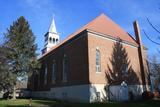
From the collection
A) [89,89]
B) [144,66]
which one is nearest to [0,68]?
[89,89]

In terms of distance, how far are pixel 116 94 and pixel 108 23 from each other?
13229mm

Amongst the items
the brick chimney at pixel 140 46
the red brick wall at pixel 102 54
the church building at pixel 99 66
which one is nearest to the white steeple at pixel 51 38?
the church building at pixel 99 66

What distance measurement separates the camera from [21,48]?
37594mm

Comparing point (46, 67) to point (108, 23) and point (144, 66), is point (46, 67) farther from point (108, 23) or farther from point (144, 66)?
point (144, 66)

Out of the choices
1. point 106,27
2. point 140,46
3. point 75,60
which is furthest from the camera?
point 140,46

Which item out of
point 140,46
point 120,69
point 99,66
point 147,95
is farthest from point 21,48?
point 147,95

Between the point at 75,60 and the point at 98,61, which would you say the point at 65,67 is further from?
the point at 98,61

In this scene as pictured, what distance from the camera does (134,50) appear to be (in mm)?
34500

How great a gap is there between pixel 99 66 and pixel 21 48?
687 inches

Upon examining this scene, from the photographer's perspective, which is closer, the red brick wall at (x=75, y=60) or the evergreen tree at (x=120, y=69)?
the red brick wall at (x=75, y=60)

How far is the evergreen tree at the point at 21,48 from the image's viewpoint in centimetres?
3628

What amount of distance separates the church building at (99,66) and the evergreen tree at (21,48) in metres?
4.38

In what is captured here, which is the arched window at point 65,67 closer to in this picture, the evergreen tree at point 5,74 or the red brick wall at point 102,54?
the red brick wall at point 102,54

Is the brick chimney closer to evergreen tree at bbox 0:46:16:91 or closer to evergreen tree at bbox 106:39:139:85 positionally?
evergreen tree at bbox 106:39:139:85
